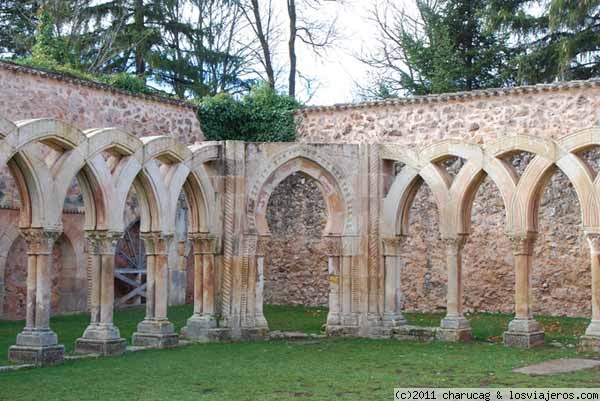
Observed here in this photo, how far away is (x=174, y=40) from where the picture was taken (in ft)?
103

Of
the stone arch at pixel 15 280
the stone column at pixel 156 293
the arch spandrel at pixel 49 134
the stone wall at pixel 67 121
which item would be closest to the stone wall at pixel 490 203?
the stone wall at pixel 67 121

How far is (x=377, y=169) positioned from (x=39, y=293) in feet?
21.0

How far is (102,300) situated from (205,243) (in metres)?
2.58

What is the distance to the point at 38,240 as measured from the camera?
1216 centimetres

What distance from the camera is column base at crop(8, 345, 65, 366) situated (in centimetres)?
1177

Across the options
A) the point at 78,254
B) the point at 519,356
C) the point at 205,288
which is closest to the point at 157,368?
the point at 205,288

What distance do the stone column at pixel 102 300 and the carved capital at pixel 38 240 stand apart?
3.21 feet

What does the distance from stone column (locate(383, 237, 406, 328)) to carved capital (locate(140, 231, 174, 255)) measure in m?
3.86

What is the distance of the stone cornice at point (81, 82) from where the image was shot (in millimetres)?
18656

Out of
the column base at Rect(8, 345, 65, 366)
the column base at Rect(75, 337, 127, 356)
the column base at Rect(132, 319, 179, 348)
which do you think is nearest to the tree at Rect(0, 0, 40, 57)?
the column base at Rect(132, 319, 179, 348)

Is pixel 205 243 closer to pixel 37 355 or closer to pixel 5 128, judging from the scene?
pixel 37 355

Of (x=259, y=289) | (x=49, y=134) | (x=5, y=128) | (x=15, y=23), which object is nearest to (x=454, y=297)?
(x=259, y=289)

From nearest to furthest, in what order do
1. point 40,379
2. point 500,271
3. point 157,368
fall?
point 40,379 < point 157,368 < point 500,271

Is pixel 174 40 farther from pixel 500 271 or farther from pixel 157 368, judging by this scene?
pixel 157 368
